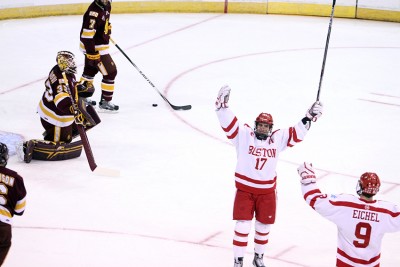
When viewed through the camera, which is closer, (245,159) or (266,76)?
(245,159)

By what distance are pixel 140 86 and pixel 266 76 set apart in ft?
5.55

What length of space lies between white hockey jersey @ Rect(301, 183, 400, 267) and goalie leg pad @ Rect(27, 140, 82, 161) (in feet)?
10.8

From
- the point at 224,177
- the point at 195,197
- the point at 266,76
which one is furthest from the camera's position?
the point at 266,76

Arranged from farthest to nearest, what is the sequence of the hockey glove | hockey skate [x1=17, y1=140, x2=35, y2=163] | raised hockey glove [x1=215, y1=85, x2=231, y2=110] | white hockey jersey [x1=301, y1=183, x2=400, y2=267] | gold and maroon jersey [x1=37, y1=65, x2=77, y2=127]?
1. hockey skate [x1=17, y1=140, x2=35, y2=163]
2. gold and maroon jersey [x1=37, y1=65, x2=77, y2=127]
3. the hockey glove
4. raised hockey glove [x1=215, y1=85, x2=231, y2=110]
5. white hockey jersey [x1=301, y1=183, x2=400, y2=267]

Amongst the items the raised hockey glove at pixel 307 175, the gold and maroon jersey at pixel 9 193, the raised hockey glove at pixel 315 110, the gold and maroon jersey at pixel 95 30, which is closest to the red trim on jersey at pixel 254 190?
the raised hockey glove at pixel 315 110

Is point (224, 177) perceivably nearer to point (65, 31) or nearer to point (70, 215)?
point (70, 215)

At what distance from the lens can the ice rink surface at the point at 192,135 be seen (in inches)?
211

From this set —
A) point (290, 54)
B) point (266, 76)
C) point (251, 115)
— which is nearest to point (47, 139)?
point (251, 115)

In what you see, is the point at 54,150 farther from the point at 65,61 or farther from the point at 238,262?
the point at 238,262

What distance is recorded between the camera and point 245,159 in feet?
16.0

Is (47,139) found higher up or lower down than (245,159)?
lower down

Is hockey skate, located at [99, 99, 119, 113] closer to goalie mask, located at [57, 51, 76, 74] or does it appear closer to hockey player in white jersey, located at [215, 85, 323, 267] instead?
goalie mask, located at [57, 51, 76, 74]

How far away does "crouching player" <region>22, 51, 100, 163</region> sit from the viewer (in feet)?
21.6

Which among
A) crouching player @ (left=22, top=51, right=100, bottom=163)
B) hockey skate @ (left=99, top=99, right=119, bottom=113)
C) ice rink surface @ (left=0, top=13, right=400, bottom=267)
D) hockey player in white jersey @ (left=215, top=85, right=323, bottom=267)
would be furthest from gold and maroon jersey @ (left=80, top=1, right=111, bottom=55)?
hockey player in white jersey @ (left=215, top=85, right=323, bottom=267)
